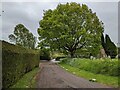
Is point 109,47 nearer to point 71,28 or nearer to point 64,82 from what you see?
point 71,28

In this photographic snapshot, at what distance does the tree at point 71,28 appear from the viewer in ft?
175

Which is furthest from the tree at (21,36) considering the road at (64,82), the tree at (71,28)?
the road at (64,82)

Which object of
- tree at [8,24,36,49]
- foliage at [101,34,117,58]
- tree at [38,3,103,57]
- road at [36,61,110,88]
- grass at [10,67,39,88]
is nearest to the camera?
grass at [10,67,39,88]

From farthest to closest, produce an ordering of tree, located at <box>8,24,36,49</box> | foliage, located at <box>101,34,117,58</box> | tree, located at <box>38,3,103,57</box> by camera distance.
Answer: tree, located at <box>8,24,36,49</box>
foliage, located at <box>101,34,117,58</box>
tree, located at <box>38,3,103,57</box>

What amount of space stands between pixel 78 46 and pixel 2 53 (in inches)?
1803

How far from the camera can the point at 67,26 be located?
53.6 meters

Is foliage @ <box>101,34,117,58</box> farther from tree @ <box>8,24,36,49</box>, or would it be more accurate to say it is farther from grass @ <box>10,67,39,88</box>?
grass @ <box>10,67,39,88</box>

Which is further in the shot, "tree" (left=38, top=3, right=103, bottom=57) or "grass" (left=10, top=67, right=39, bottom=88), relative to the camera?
"tree" (left=38, top=3, right=103, bottom=57)

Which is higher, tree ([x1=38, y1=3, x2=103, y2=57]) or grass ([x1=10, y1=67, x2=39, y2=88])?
tree ([x1=38, y1=3, x2=103, y2=57])

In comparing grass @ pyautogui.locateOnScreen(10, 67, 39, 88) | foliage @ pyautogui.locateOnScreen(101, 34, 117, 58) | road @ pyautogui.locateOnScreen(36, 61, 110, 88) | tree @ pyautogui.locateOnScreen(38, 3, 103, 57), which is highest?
tree @ pyautogui.locateOnScreen(38, 3, 103, 57)

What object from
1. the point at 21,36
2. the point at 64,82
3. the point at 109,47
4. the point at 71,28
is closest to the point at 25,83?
the point at 64,82

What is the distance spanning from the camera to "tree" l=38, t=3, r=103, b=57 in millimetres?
53219

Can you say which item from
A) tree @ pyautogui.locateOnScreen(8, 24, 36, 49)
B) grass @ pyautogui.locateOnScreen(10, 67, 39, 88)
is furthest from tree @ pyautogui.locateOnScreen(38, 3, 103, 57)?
grass @ pyautogui.locateOnScreen(10, 67, 39, 88)

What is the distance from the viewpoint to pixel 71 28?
178ft
